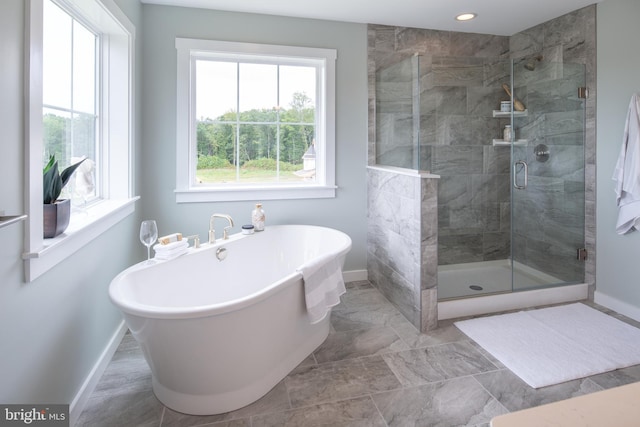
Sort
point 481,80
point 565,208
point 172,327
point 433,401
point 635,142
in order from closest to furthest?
point 172,327 < point 433,401 < point 635,142 < point 565,208 < point 481,80

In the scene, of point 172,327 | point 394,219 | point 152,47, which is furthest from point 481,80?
point 172,327

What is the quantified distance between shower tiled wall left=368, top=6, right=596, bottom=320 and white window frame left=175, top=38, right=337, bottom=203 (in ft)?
1.36

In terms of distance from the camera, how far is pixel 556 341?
8.25 ft

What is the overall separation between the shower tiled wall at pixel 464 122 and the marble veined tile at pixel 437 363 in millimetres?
1277

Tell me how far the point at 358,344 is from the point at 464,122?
103 inches

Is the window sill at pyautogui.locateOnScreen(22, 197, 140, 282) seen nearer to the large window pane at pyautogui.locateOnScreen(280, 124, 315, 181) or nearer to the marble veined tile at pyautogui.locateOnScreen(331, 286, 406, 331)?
the large window pane at pyautogui.locateOnScreen(280, 124, 315, 181)

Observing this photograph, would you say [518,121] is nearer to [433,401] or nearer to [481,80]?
[481,80]

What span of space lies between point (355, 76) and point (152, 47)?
176cm

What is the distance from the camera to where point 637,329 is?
267 centimetres

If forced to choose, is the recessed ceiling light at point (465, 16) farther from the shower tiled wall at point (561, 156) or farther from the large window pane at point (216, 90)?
the large window pane at point (216, 90)

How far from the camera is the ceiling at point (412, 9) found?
3.05 metres

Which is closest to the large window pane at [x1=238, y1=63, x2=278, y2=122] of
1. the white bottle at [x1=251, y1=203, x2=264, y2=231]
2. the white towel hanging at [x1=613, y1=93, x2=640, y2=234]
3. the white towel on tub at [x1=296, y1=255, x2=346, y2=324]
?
the white bottle at [x1=251, y1=203, x2=264, y2=231]

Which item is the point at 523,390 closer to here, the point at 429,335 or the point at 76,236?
the point at 429,335

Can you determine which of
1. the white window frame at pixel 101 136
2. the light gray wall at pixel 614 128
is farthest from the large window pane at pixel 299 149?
the light gray wall at pixel 614 128
